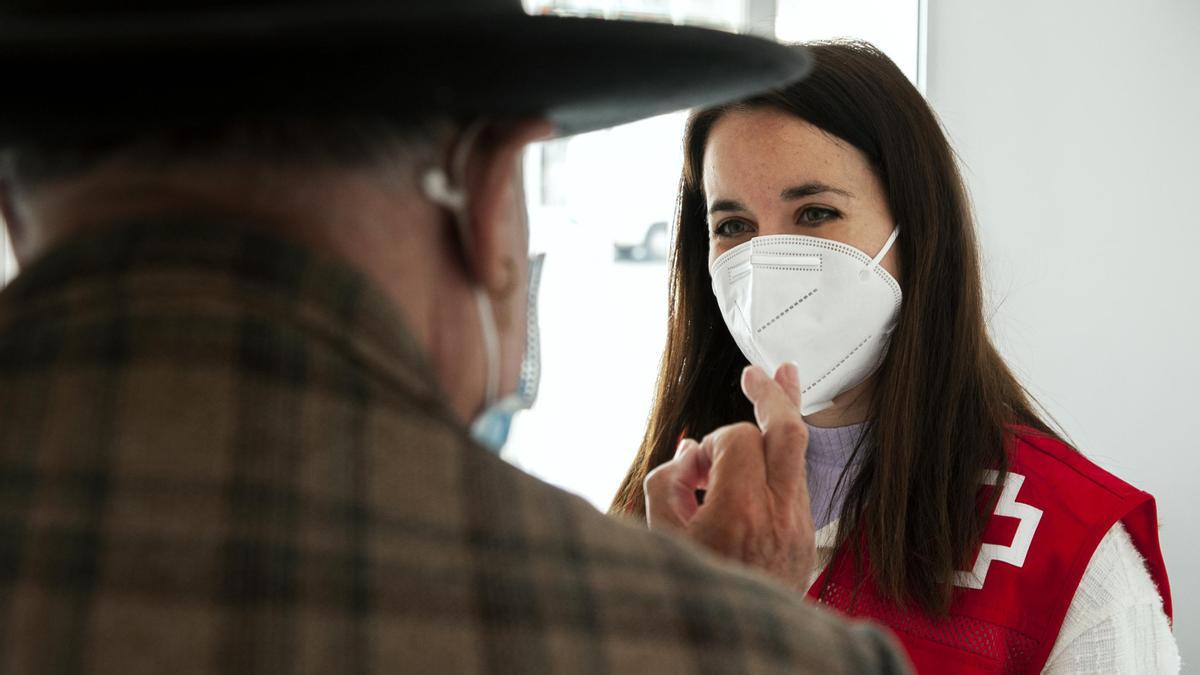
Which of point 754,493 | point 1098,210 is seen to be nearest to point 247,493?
point 754,493

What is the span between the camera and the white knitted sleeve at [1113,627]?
149cm

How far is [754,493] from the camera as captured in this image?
1085 millimetres

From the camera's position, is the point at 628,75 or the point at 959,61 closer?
the point at 628,75

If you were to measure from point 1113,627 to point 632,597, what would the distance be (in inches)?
44.3

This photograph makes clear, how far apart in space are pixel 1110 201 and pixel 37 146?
10.7ft

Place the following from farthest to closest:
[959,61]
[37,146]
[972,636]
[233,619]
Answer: [959,61], [972,636], [37,146], [233,619]

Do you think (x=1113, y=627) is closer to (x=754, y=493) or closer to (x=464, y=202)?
(x=754, y=493)

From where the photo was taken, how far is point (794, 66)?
80cm

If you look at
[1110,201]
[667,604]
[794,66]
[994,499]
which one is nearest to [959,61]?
[1110,201]

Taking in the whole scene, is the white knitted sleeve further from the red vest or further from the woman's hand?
the woman's hand

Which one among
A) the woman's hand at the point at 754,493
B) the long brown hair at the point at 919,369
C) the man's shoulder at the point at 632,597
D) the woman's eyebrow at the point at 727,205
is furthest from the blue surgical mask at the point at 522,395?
the woman's eyebrow at the point at 727,205

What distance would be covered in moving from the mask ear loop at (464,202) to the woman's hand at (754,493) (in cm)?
42

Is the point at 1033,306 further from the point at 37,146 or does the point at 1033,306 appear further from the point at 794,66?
the point at 37,146

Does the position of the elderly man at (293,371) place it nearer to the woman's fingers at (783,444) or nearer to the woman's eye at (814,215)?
the woman's fingers at (783,444)
